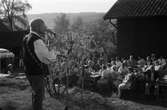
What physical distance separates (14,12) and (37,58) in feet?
138

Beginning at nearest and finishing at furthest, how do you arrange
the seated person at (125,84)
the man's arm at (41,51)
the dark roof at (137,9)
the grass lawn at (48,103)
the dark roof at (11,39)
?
the man's arm at (41,51)
the grass lawn at (48,103)
the seated person at (125,84)
the dark roof at (137,9)
the dark roof at (11,39)

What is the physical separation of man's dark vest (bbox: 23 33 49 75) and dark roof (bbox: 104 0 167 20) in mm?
9889

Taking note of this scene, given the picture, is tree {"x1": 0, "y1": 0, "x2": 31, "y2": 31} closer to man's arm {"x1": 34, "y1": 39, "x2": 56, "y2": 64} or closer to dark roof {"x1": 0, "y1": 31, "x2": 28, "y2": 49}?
dark roof {"x1": 0, "y1": 31, "x2": 28, "y2": 49}

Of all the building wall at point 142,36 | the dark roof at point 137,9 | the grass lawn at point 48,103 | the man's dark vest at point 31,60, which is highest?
the dark roof at point 137,9

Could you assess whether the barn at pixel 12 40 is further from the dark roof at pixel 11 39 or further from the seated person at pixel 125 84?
the seated person at pixel 125 84

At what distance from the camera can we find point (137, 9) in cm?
1490

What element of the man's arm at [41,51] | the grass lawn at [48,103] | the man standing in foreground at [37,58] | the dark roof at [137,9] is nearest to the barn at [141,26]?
the dark roof at [137,9]

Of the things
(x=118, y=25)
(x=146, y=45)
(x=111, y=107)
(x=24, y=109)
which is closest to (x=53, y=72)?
(x=24, y=109)

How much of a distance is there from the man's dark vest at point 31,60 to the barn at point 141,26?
974 cm

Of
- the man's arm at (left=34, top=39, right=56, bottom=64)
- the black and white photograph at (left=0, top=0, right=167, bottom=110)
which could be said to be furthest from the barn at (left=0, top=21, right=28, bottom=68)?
the man's arm at (left=34, top=39, right=56, bottom=64)

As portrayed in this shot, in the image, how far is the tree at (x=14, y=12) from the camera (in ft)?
144

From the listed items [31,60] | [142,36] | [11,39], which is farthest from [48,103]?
[11,39]

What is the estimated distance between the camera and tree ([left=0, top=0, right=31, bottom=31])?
43.9 meters

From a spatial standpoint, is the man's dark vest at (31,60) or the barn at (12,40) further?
the barn at (12,40)
